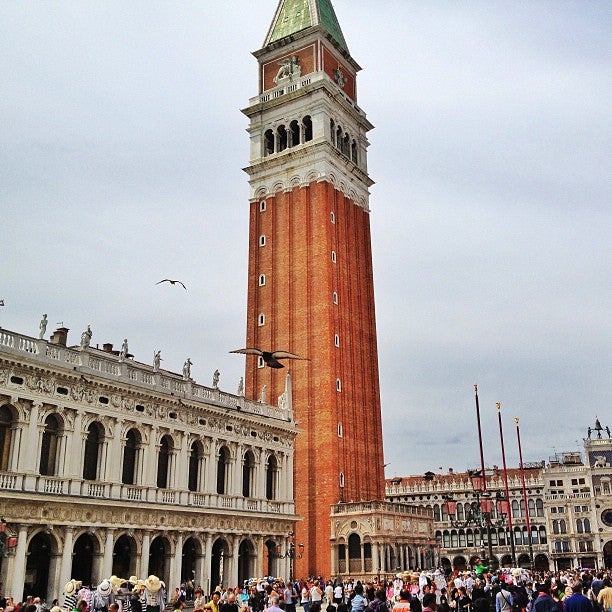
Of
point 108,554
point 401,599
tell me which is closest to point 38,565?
point 108,554

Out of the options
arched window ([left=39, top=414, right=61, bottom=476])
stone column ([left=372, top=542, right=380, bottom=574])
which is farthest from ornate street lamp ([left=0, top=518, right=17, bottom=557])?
stone column ([left=372, top=542, right=380, bottom=574])

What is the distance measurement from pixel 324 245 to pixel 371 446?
639 inches

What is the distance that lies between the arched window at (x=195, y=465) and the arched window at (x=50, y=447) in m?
8.62

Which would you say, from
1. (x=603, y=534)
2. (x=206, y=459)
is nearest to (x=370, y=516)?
(x=206, y=459)

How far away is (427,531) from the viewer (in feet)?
180

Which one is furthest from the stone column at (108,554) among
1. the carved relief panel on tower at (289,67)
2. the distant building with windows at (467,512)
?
the distant building with windows at (467,512)

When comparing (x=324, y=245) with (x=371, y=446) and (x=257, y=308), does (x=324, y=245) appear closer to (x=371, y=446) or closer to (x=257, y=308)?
(x=257, y=308)

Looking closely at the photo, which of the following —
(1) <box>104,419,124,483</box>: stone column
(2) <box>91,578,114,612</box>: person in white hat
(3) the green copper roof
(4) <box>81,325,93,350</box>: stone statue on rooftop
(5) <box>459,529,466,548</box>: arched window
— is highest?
(3) the green copper roof

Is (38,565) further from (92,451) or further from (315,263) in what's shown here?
(315,263)

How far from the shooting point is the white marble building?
1142 inches

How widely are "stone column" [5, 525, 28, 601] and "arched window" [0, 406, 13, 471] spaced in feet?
8.43

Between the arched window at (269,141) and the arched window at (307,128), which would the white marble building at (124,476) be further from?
the arched window at (269,141)

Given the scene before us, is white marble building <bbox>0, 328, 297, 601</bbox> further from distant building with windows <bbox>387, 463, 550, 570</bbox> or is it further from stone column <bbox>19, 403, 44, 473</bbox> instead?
distant building with windows <bbox>387, 463, 550, 570</bbox>

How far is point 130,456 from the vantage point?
1361 inches
